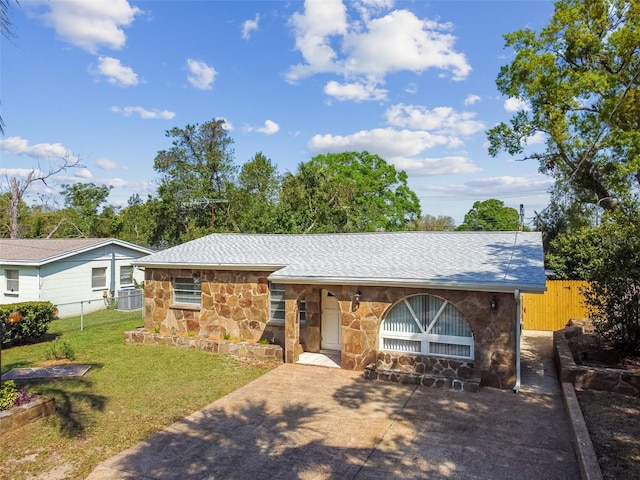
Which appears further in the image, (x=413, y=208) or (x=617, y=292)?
(x=413, y=208)

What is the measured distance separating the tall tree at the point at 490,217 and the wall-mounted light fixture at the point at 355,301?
2363 inches

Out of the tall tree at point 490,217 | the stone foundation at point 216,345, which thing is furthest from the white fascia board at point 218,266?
the tall tree at point 490,217

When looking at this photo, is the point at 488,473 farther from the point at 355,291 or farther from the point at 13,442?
the point at 13,442

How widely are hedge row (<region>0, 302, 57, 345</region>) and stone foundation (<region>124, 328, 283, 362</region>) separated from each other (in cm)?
289

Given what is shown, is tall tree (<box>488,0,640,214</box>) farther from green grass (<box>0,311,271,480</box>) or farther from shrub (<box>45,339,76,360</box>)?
shrub (<box>45,339,76,360</box>)

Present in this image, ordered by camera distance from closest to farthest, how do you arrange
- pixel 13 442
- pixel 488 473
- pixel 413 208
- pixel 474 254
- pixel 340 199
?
pixel 488 473 → pixel 13 442 → pixel 474 254 → pixel 340 199 → pixel 413 208

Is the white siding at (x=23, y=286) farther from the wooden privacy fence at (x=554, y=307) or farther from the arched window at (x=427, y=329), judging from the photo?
the wooden privacy fence at (x=554, y=307)

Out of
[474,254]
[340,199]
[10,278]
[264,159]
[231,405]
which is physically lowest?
[231,405]

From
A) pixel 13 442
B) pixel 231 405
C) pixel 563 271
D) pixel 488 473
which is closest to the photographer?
pixel 488 473

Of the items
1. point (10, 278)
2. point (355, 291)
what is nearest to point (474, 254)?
point (355, 291)

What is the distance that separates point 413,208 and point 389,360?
1738 inches

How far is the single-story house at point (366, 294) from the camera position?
31.2ft

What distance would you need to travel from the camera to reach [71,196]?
4712 cm

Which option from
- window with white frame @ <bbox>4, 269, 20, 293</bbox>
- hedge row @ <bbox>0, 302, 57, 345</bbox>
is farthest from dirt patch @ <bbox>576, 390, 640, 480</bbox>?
window with white frame @ <bbox>4, 269, 20, 293</bbox>
